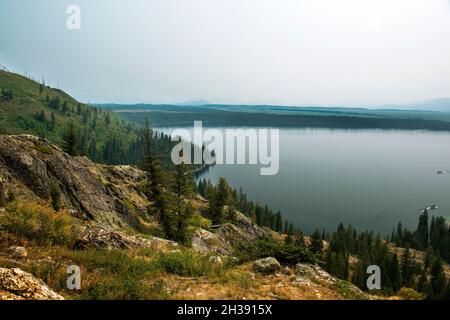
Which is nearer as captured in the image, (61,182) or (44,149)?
(61,182)

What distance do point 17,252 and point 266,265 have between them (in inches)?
468

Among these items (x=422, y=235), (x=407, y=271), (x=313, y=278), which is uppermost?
(x=313, y=278)

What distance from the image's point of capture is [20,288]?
899 centimetres

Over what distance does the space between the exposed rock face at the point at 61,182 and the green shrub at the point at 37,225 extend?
8.42m

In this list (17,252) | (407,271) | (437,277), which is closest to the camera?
(17,252)

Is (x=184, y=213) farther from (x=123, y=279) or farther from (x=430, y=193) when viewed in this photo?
(x=430, y=193)

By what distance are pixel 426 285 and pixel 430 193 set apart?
106533mm

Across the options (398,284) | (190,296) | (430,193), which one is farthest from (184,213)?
(430,193)

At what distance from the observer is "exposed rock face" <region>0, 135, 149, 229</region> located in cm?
2503

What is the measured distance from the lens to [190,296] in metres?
11.4

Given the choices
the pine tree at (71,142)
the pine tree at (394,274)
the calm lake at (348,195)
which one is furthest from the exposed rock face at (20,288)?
the calm lake at (348,195)

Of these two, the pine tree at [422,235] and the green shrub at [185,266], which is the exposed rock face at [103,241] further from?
the pine tree at [422,235]

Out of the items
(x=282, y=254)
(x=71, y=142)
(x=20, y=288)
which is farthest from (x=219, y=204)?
(x=20, y=288)

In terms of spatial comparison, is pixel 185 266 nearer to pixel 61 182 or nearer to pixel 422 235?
pixel 61 182
